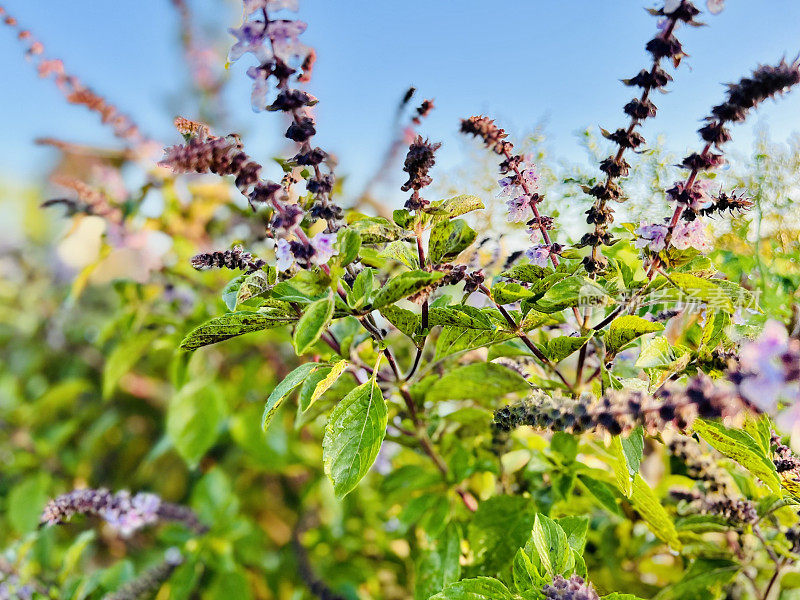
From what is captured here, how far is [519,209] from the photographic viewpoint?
22.0 inches

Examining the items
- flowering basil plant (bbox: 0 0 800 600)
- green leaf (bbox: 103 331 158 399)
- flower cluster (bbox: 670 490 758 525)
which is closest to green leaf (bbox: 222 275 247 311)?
flowering basil plant (bbox: 0 0 800 600)

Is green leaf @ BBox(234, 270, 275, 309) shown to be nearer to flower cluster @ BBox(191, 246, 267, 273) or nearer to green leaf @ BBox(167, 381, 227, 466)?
flower cluster @ BBox(191, 246, 267, 273)

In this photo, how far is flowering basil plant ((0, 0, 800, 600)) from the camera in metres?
0.44

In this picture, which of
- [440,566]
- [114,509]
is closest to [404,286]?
[440,566]

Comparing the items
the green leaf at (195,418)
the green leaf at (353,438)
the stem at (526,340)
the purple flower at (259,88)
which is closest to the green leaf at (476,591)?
the green leaf at (353,438)

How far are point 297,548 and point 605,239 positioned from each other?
3.42ft

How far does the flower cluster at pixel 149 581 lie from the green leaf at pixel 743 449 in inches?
33.4

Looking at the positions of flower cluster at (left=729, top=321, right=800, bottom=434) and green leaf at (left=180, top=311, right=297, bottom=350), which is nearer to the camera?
flower cluster at (left=729, top=321, right=800, bottom=434)

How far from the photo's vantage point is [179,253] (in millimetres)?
1347

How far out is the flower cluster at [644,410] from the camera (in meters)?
0.34

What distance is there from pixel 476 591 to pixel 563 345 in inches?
9.3

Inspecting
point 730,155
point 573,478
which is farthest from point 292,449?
point 730,155

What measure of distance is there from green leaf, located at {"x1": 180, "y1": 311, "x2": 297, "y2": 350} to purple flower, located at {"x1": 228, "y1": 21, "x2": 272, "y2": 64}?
22 cm

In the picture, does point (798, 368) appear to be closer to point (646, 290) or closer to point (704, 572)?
point (646, 290)
